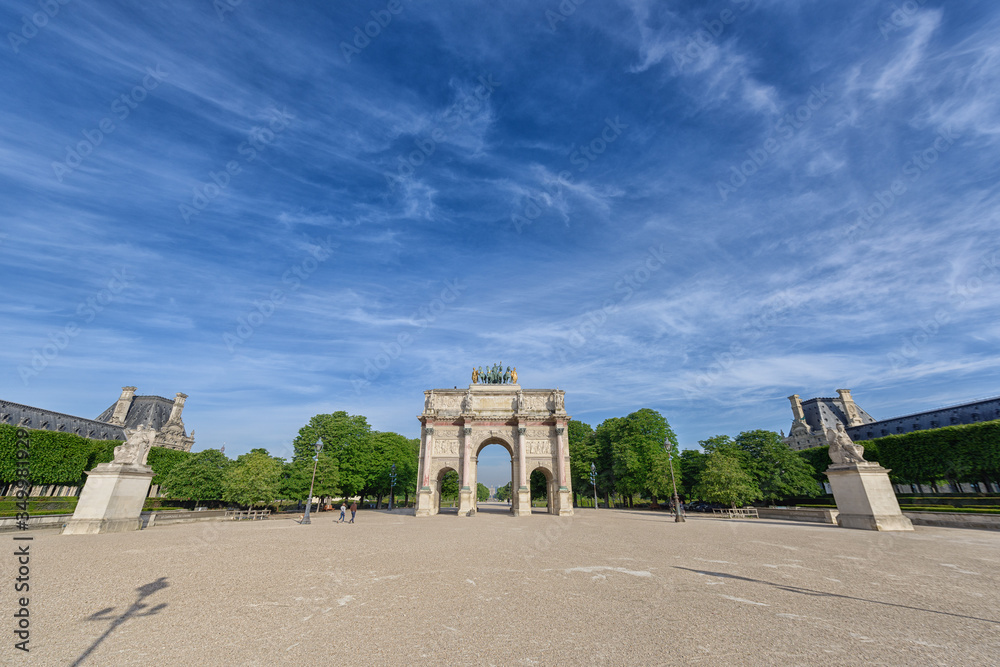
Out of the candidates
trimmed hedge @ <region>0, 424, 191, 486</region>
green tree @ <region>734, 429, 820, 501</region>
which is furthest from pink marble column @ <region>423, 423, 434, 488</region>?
green tree @ <region>734, 429, 820, 501</region>

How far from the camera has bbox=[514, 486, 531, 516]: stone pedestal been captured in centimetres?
4548

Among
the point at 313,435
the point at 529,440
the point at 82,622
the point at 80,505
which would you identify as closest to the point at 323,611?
the point at 82,622

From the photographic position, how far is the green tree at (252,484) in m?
41.9

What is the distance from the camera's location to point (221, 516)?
3669cm

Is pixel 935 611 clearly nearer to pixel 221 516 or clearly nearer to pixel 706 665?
pixel 706 665

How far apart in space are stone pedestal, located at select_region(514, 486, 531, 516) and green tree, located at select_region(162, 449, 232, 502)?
36.1 m

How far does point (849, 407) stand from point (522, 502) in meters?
92.1

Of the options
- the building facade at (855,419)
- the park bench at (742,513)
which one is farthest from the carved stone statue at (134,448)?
the building facade at (855,419)

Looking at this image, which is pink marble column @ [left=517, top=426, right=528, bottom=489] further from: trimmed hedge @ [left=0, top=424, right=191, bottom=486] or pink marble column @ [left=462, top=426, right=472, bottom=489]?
trimmed hedge @ [left=0, top=424, right=191, bottom=486]

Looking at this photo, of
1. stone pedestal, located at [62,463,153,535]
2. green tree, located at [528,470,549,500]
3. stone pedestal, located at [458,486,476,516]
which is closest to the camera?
stone pedestal, located at [62,463,153,535]

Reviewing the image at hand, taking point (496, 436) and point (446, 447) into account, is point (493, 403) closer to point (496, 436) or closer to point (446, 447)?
point (496, 436)

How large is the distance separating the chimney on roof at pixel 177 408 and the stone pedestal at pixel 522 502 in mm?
90757

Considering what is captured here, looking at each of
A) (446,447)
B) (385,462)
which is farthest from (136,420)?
(446,447)

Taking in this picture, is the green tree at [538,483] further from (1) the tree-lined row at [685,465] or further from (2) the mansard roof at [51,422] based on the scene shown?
(2) the mansard roof at [51,422]
